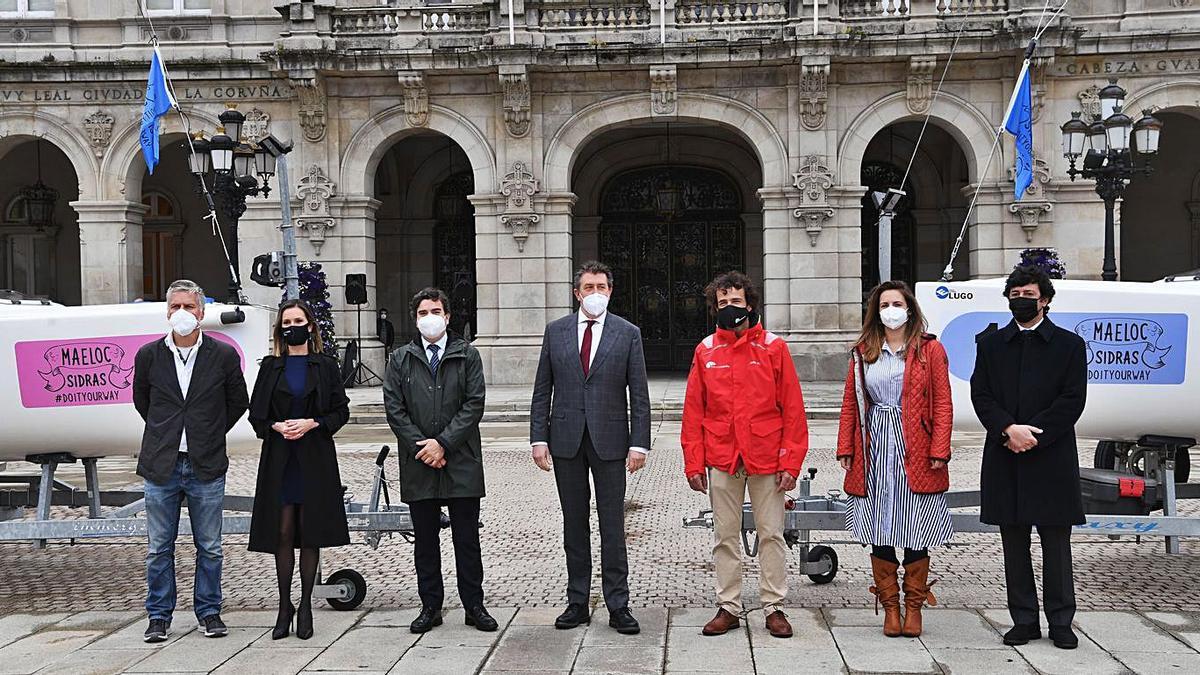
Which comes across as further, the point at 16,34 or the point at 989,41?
the point at 16,34

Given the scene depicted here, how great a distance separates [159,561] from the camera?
22.4 feet

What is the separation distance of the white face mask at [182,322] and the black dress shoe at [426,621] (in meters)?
2.15

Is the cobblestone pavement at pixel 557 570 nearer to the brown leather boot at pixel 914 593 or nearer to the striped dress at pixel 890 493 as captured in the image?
the brown leather boot at pixel 914 593

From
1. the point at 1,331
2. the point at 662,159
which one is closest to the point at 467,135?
the point at 662,159

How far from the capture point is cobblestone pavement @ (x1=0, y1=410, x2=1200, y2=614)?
24.9 feet

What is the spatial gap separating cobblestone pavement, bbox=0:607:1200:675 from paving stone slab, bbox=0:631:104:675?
0.04 feet

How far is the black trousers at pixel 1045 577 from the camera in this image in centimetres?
633

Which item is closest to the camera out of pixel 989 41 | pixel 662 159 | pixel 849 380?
pixel 849 380

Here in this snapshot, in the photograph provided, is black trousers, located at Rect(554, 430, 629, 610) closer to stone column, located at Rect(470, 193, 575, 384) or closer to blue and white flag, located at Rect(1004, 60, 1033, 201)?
blue and white flag, located at Rect(1004, 60, 1033, 201)

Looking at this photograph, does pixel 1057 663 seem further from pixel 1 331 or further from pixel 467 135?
pixel 467 135

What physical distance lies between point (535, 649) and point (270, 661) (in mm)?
1420

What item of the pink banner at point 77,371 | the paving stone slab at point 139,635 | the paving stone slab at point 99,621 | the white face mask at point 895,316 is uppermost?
the white face mask at point 895,316

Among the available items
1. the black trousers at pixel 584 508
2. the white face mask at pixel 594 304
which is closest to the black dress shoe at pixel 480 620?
the black trousers at pixel 584 508

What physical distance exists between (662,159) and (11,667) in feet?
82.2
